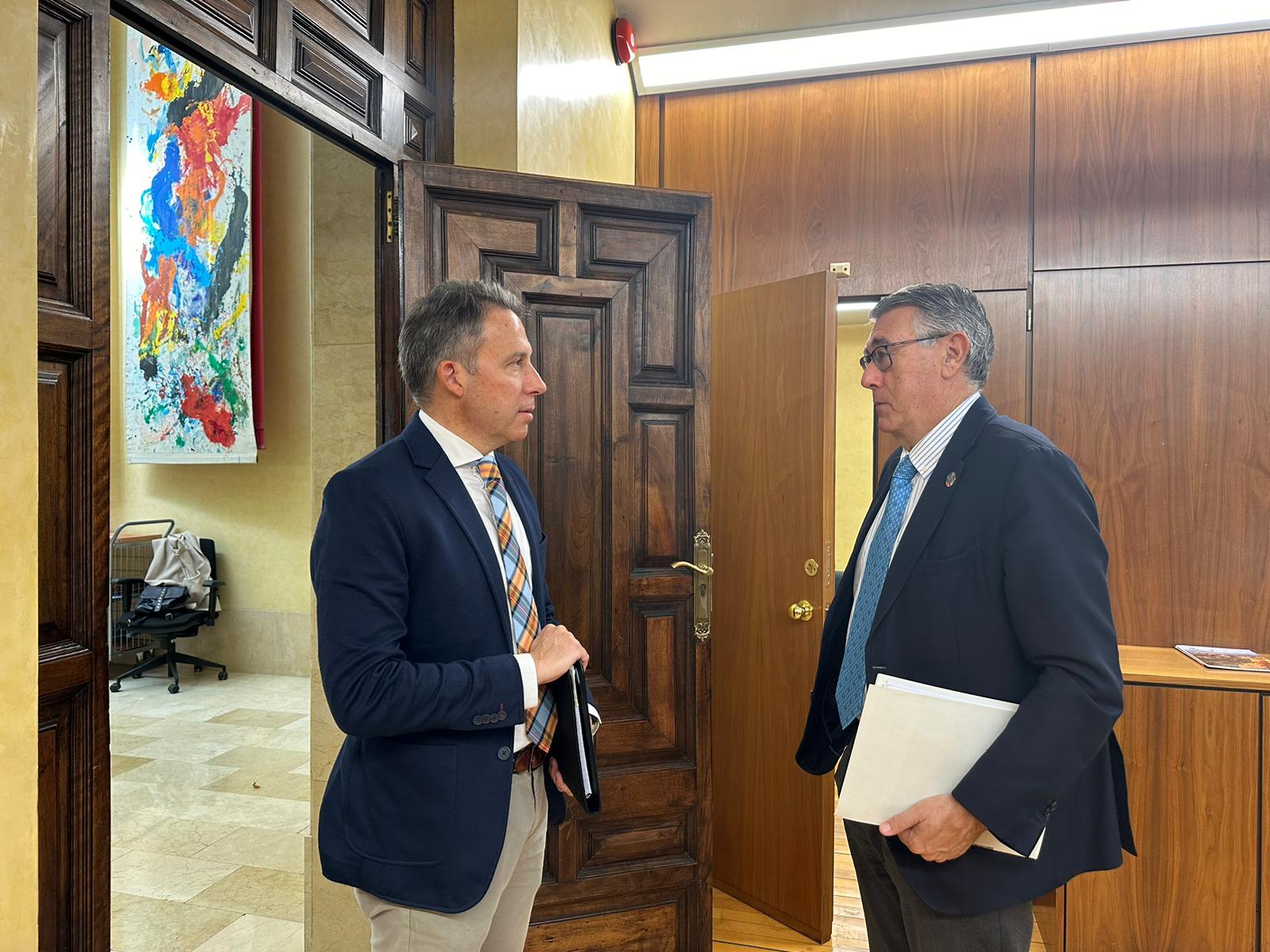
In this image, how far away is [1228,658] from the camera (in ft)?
9.52

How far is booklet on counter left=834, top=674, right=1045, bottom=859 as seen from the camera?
1.26 meters

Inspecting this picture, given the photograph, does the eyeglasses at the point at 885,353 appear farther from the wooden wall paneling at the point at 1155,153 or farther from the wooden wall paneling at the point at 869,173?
the wooden wall paneling at the point at 1155,153

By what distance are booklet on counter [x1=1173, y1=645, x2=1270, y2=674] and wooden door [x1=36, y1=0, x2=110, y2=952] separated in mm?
3191

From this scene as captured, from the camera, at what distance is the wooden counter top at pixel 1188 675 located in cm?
265

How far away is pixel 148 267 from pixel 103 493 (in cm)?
616

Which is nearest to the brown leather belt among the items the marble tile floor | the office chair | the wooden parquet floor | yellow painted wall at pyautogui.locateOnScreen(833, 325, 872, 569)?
the wooden parquet floor

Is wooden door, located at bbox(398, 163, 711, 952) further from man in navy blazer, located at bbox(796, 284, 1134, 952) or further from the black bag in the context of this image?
the black bag

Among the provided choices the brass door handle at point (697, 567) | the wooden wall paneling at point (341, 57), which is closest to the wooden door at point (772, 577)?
the brass door handle at point (697, 567)

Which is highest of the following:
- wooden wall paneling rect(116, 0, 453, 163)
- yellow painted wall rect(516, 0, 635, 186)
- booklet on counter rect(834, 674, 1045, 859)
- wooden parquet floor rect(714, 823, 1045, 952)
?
yellow painted wall rect(516, 0, 635, 186)

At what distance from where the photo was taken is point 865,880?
63.1 inches

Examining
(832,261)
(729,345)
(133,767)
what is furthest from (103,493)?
(133,767)

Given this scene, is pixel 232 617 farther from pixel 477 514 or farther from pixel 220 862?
pixel 477 514

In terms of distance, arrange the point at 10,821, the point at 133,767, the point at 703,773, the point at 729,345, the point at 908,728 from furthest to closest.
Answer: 1. the point at 133,767
2. the point at 729,345
3. the point at 703,773
4. the point at 908,728
5. the point at 10,821

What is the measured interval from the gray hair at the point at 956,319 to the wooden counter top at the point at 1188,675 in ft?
5.13
